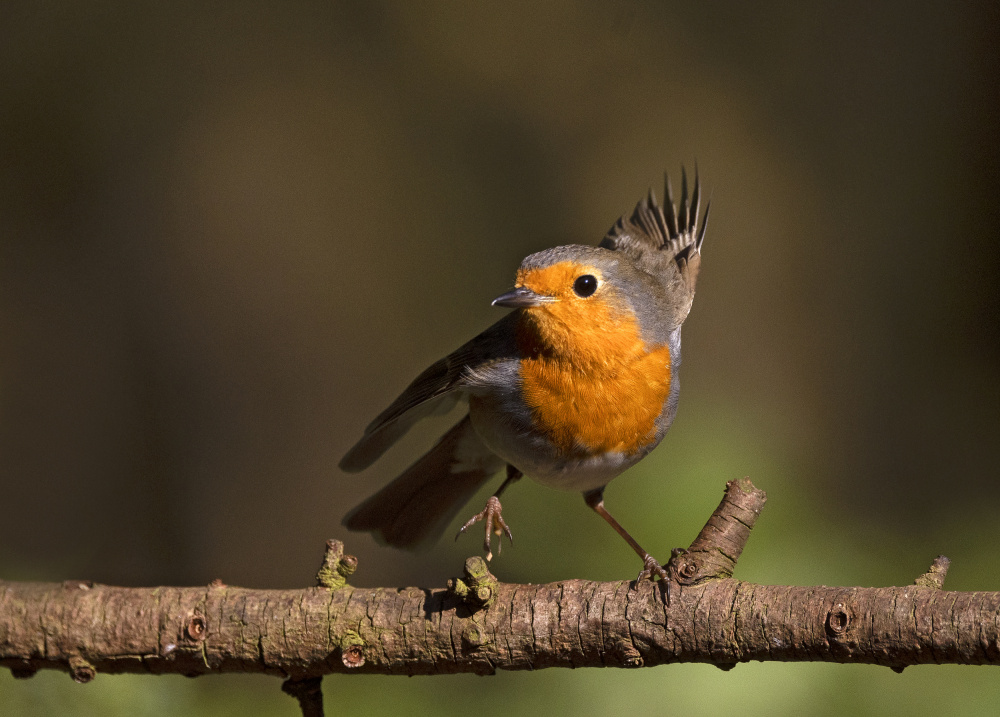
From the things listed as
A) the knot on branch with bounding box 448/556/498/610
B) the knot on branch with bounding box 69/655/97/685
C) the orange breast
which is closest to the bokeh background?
the orange breast

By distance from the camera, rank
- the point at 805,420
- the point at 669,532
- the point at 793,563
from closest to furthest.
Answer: the point at 793,563 < the point at 669,532 < the point at 805,420

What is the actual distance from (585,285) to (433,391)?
1.79 feet

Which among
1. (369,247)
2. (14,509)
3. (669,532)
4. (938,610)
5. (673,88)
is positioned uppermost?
(673,88)

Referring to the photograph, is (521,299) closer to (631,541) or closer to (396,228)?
(631,541)

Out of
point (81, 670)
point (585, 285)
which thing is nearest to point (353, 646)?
point (81, 670)

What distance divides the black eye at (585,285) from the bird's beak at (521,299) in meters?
0.08

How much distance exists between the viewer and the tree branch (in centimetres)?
195

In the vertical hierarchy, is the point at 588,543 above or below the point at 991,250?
below

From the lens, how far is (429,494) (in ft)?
10.9

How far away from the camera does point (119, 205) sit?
5547 mm

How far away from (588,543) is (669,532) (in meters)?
0.43

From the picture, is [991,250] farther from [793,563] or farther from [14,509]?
[14,509]

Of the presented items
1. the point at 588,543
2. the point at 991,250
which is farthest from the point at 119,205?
the point at 991,250

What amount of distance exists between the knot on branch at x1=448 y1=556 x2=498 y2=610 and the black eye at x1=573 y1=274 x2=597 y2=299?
85 cm
